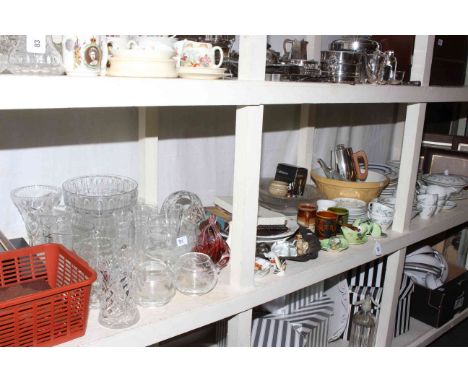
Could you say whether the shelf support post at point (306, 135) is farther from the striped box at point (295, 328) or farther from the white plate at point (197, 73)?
the white plate at point (197, 73)

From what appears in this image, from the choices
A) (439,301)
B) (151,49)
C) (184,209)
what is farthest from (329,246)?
(439,301)

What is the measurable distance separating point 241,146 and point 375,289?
104 centimetres

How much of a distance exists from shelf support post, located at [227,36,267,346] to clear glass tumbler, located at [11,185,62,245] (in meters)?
0.47

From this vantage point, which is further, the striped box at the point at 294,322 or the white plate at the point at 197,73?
the striped box at the point at 294,322

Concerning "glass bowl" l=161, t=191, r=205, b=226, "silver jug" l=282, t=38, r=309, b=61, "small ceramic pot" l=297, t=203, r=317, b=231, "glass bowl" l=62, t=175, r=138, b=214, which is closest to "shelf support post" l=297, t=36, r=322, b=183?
"silver jug" l=282, t=38, r=309, b=61

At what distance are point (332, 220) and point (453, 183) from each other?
81 cm

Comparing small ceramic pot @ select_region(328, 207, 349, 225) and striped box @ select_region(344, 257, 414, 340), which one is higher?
small ceramic pot @ select_region(328, 207, 349, 225)

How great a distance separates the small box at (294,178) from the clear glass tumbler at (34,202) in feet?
2.32

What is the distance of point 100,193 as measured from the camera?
1.31 m

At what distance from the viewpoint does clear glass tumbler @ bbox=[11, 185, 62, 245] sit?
3.68 feet

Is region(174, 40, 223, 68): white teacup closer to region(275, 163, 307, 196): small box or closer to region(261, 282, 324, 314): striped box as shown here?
region(275, 163, 307, 196): small box

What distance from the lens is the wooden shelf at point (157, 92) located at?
676mm

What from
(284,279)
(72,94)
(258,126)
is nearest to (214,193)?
(284,279)

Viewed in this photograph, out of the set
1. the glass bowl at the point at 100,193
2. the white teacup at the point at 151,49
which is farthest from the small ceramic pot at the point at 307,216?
the white teacup at the point at 151,49
